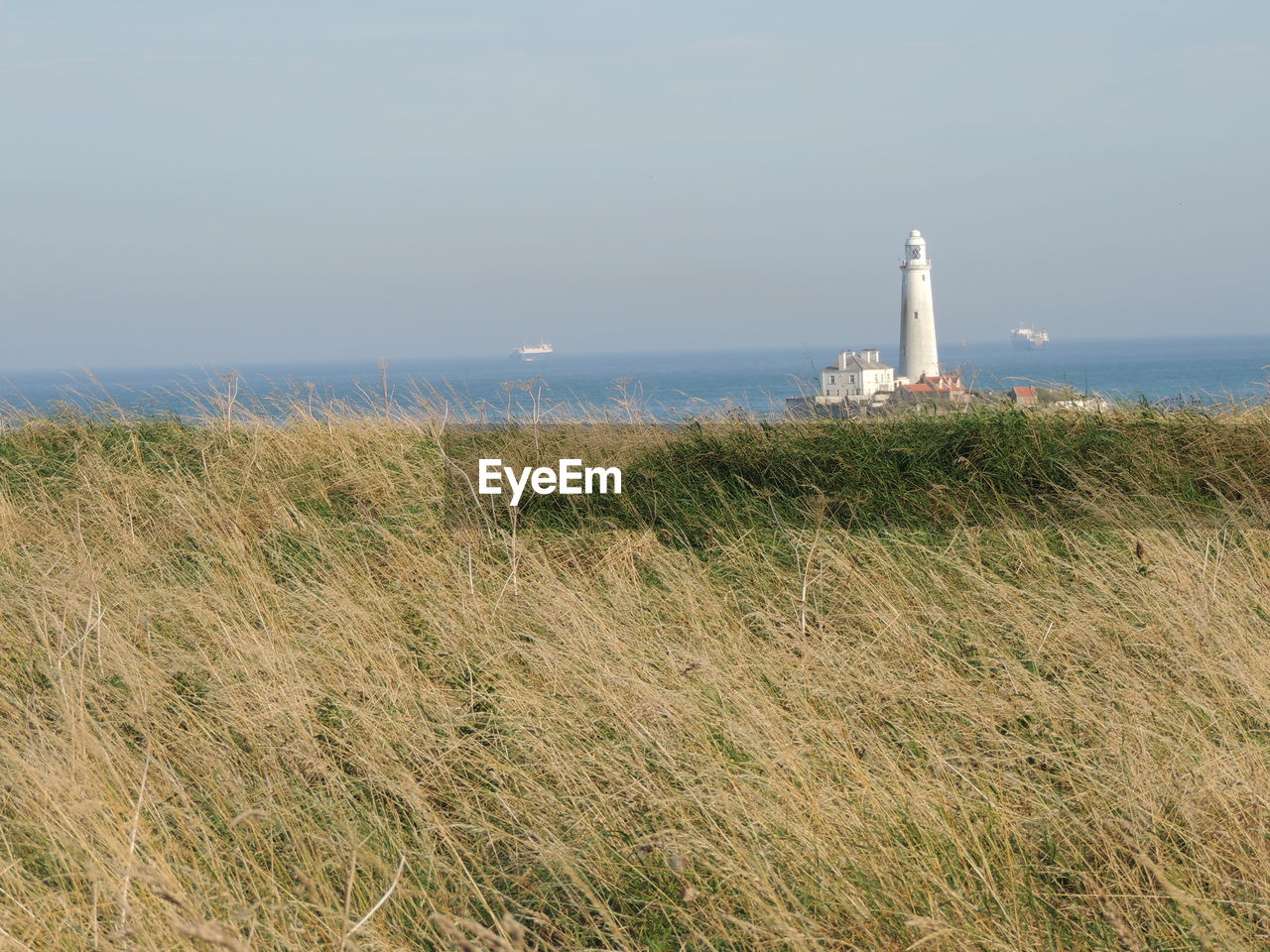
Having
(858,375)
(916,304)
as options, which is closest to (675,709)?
(858,375)

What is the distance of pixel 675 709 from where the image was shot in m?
3.24

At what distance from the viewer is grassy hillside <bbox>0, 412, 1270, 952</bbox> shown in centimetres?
239

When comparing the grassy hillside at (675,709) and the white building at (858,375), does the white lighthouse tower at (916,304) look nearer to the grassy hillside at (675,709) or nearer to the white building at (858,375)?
the white building at (858,375)

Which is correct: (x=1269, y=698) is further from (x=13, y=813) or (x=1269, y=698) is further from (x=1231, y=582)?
(x=13, y=813)

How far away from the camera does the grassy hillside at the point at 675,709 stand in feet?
7.85

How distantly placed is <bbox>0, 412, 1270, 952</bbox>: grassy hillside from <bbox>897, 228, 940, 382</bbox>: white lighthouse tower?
1576 inches

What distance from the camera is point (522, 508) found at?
256 inches

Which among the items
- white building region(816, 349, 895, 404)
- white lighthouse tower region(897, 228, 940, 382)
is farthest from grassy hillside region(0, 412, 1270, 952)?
white lighthouse tower region(897, 228, 940, 382)

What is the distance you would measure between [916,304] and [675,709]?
44.4 metres

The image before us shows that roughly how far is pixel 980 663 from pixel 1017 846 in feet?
4.50

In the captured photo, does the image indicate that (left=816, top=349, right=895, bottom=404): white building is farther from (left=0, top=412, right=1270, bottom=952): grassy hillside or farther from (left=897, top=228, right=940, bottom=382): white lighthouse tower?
(left=897, top=228, right=940, bottom=382): white lighthouse tower

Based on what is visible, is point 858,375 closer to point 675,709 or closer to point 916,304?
point 675,709

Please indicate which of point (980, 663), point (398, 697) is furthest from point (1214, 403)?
point (398, 697)

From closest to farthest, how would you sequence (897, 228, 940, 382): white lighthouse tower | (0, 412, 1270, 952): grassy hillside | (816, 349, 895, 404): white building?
1. (0, 412, 1270, 952): grassy hillside
2. (816, 349, 895, 404): white building
3. (897, 228, 940, 382): white lighthouse tower
